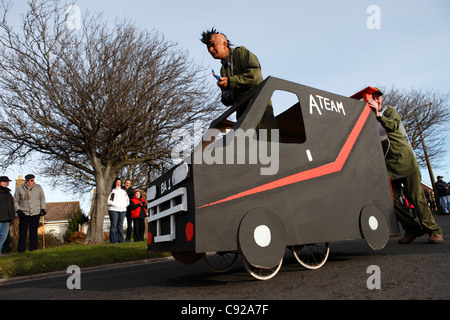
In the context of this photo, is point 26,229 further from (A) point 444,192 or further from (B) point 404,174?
(A) point 444,192

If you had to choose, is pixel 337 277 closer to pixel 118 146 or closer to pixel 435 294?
pixel 435 294

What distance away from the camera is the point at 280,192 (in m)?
2.73

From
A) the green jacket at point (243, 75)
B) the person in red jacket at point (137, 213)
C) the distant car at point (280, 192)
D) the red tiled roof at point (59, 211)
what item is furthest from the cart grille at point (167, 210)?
the red tiled roof at point (59, 211)

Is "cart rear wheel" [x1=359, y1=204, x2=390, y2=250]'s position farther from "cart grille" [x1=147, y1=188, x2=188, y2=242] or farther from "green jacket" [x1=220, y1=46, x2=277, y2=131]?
"cart grille" [x1=147, y1=188, x2=188, y2=242]

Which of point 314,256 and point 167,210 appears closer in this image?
point 167,210

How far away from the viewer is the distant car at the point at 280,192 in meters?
2.45

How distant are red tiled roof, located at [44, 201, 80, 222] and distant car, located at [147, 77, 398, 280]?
4582 cm

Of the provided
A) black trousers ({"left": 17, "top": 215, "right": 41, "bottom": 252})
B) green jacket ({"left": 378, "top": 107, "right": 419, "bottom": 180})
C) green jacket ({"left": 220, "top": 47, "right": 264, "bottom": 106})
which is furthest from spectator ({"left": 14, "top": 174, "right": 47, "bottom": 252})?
green jacket ({"left": 378, "top": 107, "right": 419, "bottom": 180})

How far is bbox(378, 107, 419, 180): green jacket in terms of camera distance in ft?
14.4

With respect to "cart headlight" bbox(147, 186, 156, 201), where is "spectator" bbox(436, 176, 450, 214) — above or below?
above

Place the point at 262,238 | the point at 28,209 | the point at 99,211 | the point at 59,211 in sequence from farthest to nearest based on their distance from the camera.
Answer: the point at 59,211 < the point at 99,211 < the point at 28,209 < the point at 262,238

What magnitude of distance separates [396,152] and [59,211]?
5129 cm

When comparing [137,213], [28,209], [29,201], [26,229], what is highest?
[29,201]

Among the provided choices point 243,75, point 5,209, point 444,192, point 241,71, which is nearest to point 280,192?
point 243,75
